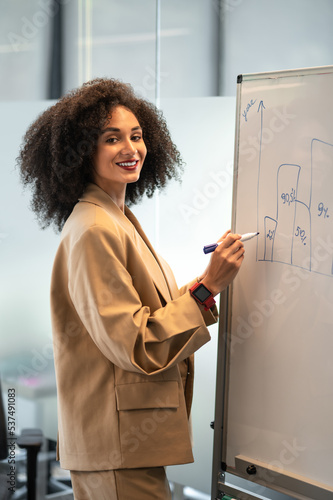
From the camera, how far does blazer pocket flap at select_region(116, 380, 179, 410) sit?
1419mm

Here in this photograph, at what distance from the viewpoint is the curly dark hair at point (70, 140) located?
1544 mm

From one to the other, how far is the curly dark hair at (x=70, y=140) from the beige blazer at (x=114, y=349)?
11cm

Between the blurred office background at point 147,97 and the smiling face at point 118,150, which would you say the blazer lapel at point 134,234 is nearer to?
the smiling face at point 118,150

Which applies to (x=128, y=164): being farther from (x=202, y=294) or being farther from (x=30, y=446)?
(x=30, y=446)

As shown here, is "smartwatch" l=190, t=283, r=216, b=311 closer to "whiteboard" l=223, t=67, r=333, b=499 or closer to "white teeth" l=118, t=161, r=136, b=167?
"whiteboard" l=223, t=67, r=333, b=499

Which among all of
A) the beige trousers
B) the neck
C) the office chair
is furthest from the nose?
the office chair

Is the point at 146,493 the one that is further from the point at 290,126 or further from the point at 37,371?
the point at 37,371

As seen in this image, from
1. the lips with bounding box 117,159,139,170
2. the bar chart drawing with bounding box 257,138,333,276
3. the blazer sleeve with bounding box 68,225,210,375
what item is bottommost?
the blazer sleeve with bounding box 68,225,210,375

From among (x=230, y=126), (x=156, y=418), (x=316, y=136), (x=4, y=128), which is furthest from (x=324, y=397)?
(x=4, y=128)

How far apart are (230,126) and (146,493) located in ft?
4.76

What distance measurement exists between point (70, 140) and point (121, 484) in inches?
35.5

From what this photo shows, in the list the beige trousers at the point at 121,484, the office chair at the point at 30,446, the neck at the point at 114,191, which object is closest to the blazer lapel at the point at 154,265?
the neck at the point at 114,191

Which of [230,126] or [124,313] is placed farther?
[230,126]

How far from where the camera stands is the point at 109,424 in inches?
56.1
